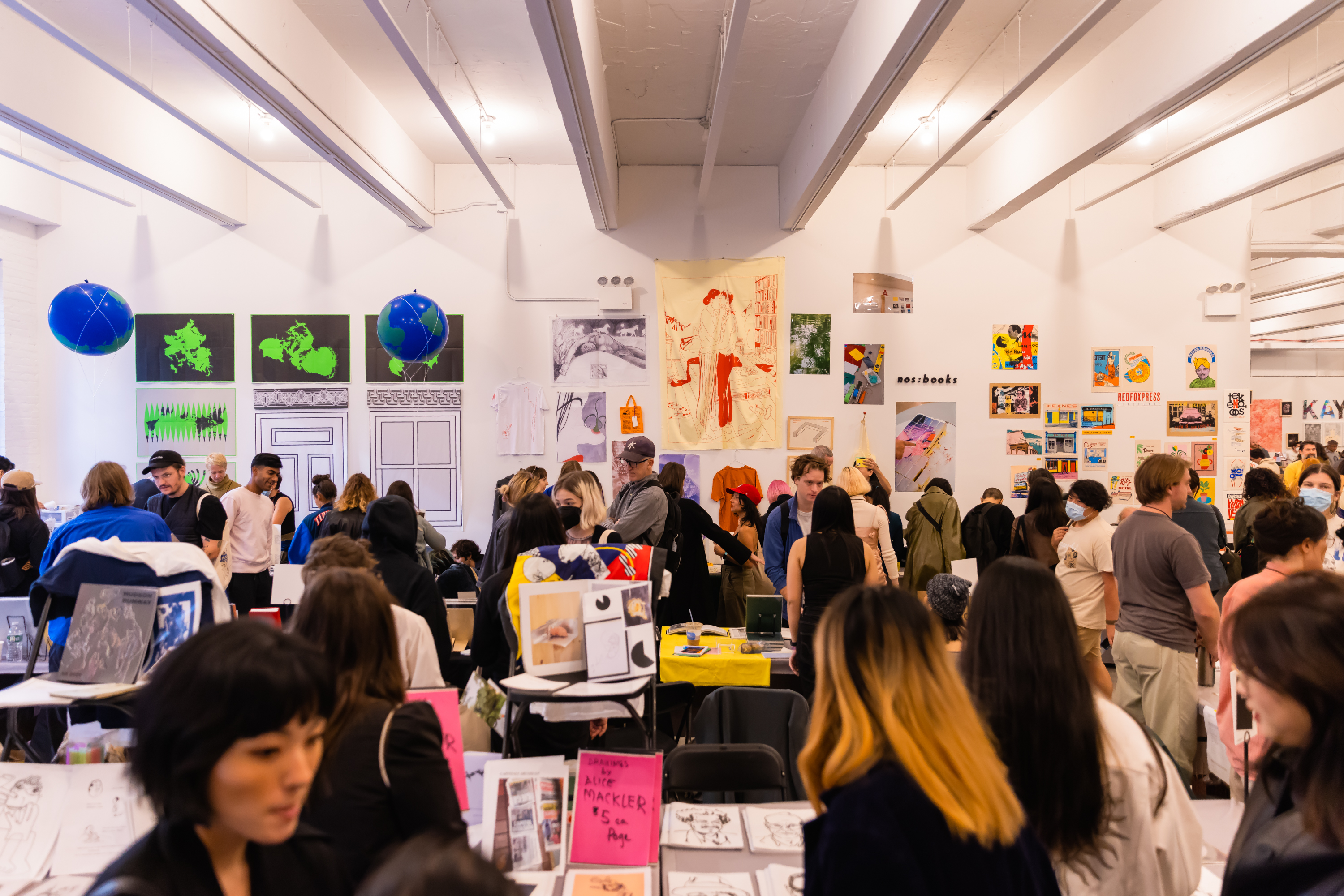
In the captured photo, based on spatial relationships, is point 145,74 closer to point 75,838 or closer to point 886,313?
point 75,838

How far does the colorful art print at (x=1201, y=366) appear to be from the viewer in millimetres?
7492

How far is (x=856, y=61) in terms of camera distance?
4.61 meters

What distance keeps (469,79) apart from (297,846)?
5675 millimetres

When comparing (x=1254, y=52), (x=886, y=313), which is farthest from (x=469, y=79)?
(x=1254, y=52)

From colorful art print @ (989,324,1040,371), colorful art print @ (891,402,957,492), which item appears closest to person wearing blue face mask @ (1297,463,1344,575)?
colorful art print @ (989,324,1040,371)

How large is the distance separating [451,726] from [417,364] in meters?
5.73

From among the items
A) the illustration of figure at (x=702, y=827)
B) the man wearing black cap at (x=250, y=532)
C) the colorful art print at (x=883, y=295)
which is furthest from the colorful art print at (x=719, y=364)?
the illustration of figure at (x=702, y=827)

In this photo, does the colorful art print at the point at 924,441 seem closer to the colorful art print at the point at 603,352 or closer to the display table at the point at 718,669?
the colorful art print at the point at 603,352

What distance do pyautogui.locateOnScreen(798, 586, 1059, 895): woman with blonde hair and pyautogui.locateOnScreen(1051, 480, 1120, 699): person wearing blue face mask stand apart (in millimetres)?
3311

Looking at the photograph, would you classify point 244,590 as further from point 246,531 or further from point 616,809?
point 616,809

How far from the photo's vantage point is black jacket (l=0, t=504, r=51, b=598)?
4828 mm

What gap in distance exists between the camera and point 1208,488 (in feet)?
24.6

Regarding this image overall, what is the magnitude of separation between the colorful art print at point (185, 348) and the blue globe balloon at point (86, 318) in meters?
1.26

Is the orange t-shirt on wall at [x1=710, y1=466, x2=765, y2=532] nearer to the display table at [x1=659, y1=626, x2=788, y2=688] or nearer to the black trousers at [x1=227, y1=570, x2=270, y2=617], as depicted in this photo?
the display table at [x1=659, y1=626, x2=788, y2=688]
